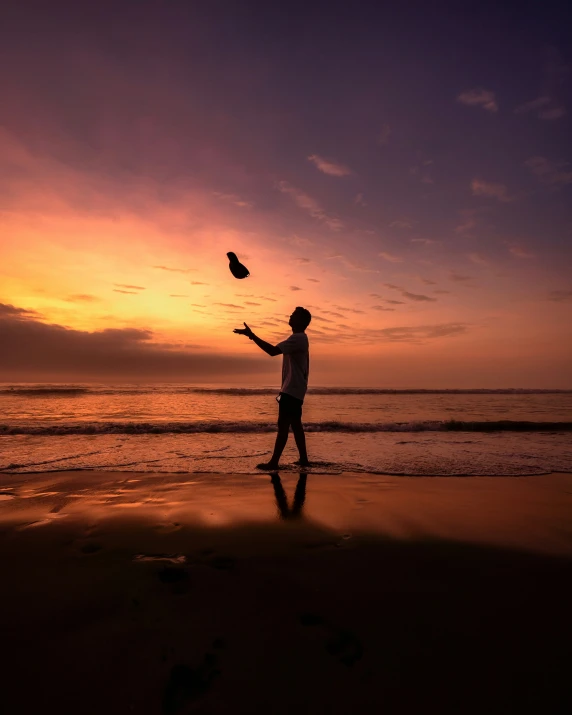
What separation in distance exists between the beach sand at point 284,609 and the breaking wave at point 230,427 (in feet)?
25.8

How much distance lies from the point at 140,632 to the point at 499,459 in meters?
A: 7.38

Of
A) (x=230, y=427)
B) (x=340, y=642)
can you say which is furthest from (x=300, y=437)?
(x=230, y=427)

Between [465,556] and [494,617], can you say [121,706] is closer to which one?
[494,617]

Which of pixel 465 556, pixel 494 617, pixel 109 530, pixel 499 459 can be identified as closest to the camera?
pixel 494 617

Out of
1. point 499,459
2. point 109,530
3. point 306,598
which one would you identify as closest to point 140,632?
point 306,598

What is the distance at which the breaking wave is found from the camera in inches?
454

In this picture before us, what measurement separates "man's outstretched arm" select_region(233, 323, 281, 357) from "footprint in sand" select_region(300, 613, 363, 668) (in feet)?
13.3

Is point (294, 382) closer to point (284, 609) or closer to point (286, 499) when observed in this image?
point (286, 499)

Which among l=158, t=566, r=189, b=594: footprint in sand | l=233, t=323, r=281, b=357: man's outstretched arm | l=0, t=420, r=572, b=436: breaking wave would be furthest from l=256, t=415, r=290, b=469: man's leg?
l=0, t=420, r=572, b=436: breaking wave

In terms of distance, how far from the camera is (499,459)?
7531 millimetres

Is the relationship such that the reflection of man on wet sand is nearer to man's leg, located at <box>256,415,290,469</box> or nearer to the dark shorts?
man's leg, located at <box>256,415,290,469</box>

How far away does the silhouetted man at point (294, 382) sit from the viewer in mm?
6520

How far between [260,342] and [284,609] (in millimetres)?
4104

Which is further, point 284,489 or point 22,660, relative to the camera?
point 284,489
